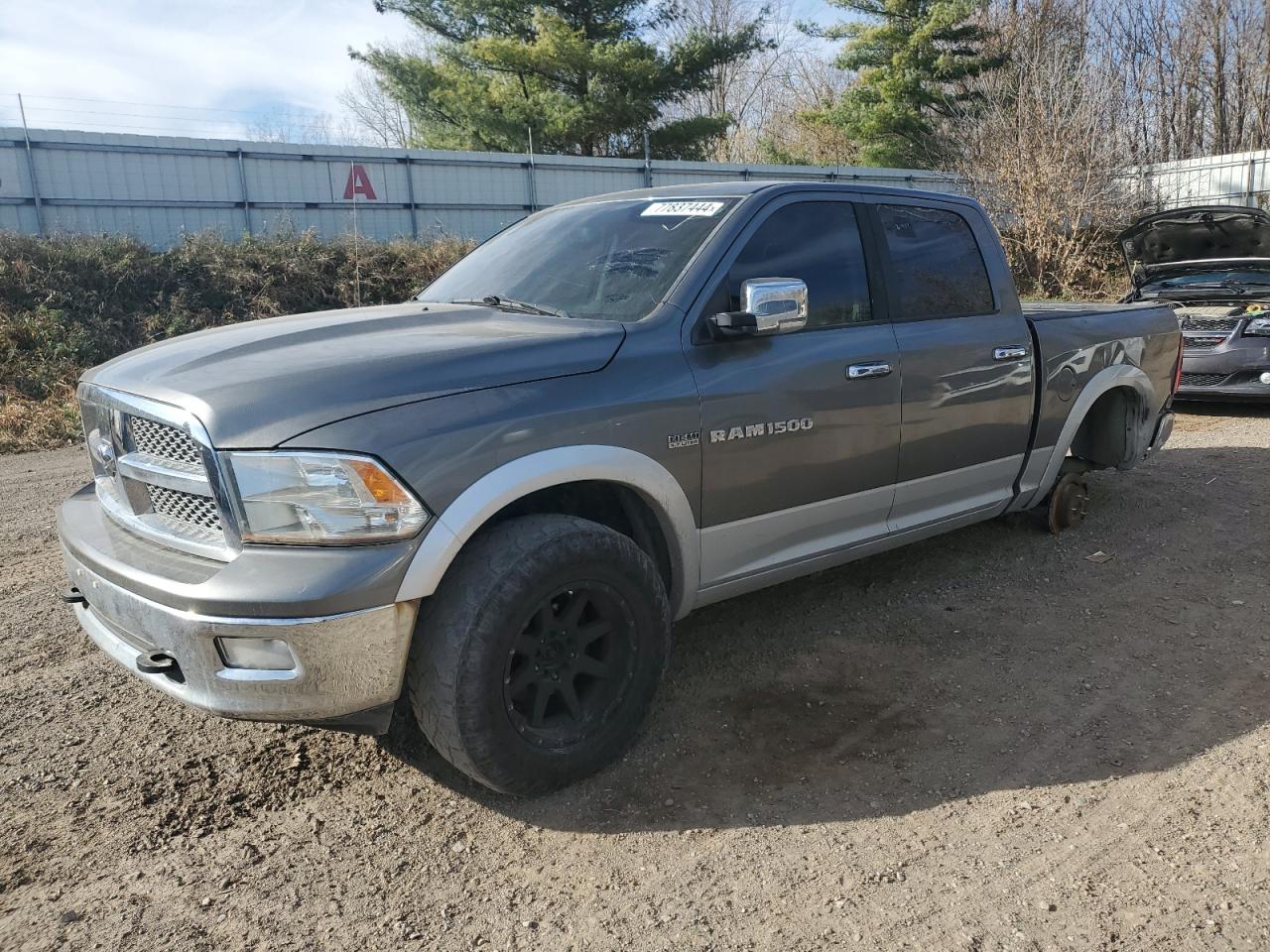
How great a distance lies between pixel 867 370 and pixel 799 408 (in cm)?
46

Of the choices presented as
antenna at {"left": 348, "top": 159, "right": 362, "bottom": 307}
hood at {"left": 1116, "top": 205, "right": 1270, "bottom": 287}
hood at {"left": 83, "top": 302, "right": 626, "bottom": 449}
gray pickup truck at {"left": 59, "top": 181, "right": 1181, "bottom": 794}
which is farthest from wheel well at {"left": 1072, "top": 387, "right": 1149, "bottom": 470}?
antenna at {"left": 348, "top": 159, "right": 362, "bottom": 307}

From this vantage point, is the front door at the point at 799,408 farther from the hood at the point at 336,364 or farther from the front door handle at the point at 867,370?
the hood at the point at 336,364

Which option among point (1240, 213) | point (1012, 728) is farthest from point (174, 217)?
point (1012, 728)

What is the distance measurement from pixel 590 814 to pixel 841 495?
1.68 metres

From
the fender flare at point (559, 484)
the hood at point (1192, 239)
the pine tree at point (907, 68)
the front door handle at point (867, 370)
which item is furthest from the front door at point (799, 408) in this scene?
→ the pine tree at point (907, 68)

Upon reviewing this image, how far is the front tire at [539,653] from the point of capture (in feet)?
8.90

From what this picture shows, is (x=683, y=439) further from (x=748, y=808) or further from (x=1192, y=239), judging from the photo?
(x=1192, y=239)

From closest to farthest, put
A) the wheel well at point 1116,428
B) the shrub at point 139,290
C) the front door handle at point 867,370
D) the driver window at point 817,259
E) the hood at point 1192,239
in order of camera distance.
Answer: the driver window at point 817,259 → the front door handle at point 867,370 → the wheel well at point 1116,428 → the hood at point 1192,239 → the shrub at point 139,290

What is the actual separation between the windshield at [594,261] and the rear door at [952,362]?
1039 millimetres

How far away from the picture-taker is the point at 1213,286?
9.66m

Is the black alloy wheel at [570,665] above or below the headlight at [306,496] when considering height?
below

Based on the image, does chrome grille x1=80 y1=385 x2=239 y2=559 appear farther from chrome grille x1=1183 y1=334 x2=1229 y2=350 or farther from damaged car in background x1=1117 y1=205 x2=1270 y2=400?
chrome grille x1=1183 y1=334 x2=1229 y2=350

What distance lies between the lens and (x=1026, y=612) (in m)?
4.53

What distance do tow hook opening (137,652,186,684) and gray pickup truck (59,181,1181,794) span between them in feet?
0.03
